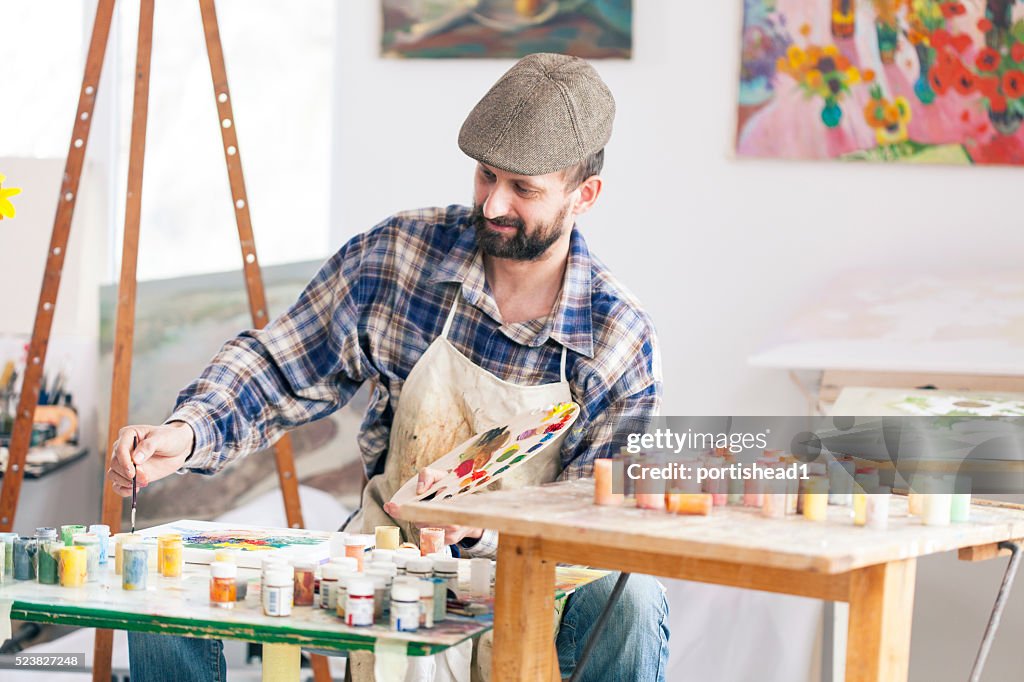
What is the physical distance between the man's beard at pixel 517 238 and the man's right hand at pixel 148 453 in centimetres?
60

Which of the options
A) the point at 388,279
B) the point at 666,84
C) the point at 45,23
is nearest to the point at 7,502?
the point at 388,279

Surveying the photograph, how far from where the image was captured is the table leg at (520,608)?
1.42m

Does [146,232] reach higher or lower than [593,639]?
higher

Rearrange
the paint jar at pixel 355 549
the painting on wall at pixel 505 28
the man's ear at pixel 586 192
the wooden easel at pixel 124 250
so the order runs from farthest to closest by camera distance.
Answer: the painting on wall at pixel 505 28, the wooden easel at pixel 124 250, the man's ear at pixel 586 192, the paint jar at pixel 355 549

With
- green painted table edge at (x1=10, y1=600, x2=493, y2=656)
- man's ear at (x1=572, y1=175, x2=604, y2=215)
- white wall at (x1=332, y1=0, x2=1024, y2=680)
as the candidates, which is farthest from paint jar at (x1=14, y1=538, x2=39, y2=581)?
white wall at (x1=332, y1=0, x2=1024, y2=680)

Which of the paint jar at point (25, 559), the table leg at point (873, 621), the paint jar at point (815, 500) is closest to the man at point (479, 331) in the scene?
the paint jar at point (25, 559)

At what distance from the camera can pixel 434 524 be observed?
5.14 ft

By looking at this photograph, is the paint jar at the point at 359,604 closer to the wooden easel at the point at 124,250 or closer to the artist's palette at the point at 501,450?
the artist's palette at the point at 501,450

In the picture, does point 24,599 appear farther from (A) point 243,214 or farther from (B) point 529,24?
(B) point 529,24

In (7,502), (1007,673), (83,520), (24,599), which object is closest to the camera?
(24,599)

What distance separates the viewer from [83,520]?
3.46 metres

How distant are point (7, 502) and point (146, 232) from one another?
104 centimetres

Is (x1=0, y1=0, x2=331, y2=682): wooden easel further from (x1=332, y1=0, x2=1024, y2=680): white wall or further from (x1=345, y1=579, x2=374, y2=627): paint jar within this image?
(x1=345, y1=579, x2=374, y2=627): paint jar

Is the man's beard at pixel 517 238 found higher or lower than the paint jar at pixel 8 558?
higher
